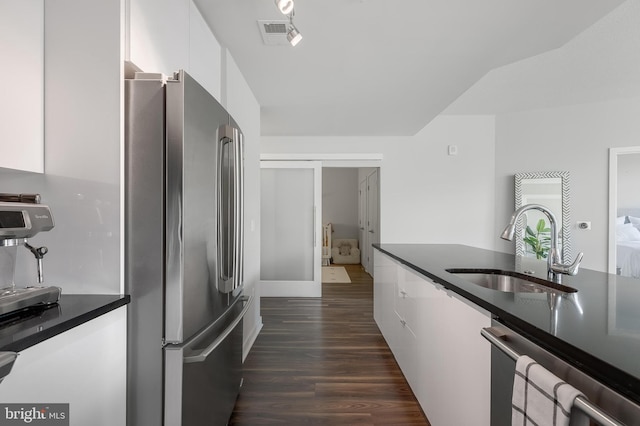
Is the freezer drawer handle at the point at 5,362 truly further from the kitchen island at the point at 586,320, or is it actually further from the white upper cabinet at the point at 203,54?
the white upper cabinet at the point at 203,54

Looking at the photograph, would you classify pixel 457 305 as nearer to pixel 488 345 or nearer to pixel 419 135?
pixel 488 345

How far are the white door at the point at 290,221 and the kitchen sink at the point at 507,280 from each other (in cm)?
284

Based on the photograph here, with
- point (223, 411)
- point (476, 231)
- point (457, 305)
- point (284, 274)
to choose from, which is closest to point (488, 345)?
point (457, 305)

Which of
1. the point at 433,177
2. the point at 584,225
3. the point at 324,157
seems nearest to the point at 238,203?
the point at 324,157

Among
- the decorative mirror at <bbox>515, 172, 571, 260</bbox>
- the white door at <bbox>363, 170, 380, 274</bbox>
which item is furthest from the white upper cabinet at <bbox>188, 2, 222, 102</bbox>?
the decorative mirror at <bbox>515, 172, 571, 260</bbox>

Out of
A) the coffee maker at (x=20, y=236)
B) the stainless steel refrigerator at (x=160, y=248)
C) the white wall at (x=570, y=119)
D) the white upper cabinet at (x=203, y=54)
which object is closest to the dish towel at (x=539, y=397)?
the stainless steel refrigerator at (x=160, y=248)

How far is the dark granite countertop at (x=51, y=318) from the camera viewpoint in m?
0.66

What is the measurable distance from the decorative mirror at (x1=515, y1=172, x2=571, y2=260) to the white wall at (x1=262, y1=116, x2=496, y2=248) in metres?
0.39

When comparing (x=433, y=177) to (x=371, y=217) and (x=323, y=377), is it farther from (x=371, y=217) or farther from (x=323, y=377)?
(x=323, y=377)

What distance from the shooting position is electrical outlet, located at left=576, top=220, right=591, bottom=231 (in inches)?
151

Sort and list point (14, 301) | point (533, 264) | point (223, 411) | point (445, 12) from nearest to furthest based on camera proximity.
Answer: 1. point (14, 301)
2. point (223, 411)
3. point (445, 12)
4. point (533, 264)

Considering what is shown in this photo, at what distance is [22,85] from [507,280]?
7.69 ft

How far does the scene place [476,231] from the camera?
4391mm

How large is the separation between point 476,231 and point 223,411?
4.27 m
